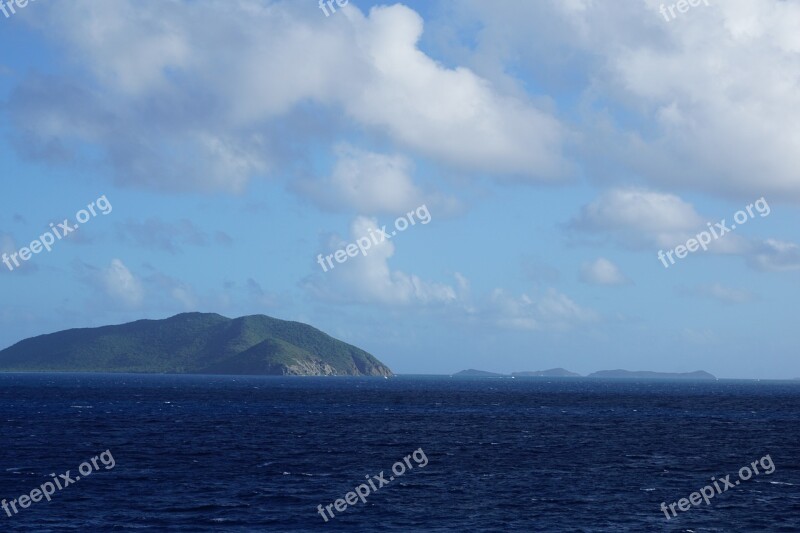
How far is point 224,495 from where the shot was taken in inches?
2726

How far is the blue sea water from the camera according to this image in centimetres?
6159

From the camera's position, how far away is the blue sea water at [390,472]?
2425 inches

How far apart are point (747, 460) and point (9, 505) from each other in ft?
240

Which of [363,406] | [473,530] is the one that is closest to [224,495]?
[473,530]

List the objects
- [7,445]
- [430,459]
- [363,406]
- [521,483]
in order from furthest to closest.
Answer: [363,406] < [7,445] < [430,459] < [521,483]

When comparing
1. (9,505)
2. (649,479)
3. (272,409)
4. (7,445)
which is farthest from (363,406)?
(9,505)

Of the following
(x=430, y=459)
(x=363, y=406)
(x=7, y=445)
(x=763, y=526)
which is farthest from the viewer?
(x=363, y=406)

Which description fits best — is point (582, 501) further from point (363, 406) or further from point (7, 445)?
point (363, 406)

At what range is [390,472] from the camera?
3243 inches

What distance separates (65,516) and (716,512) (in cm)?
4729

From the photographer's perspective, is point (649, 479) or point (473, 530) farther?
point (649, 479)

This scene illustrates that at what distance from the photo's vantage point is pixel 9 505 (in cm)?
6469

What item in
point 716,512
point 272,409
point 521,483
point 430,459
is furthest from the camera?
point 272,409

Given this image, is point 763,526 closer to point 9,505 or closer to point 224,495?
point 224,495
